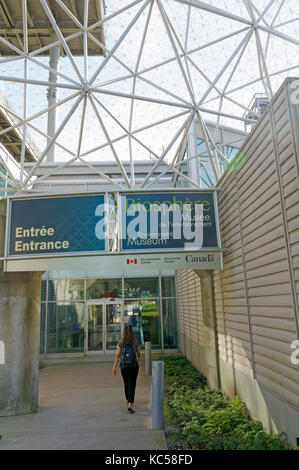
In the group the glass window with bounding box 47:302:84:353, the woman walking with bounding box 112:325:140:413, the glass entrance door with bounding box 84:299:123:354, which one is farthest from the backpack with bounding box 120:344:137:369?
the glass window with bounding box 47:302:84:353

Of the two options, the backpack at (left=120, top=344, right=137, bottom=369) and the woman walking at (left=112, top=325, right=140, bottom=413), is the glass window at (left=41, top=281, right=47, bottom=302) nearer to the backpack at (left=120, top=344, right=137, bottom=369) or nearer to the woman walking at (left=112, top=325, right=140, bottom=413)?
the woman walking at (left=112, top=325, right=140, bottom=413)

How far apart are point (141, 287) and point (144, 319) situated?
1.90m

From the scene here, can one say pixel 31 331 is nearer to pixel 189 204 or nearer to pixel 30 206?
pixel 30 206

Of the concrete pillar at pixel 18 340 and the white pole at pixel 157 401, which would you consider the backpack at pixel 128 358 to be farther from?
the concrete pillar at pixel 18 340

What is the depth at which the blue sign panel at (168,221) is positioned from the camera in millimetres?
8273

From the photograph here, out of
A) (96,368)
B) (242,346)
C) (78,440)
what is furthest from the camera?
(96,368)

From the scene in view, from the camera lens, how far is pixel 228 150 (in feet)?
58.7

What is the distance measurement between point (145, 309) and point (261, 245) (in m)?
14.5

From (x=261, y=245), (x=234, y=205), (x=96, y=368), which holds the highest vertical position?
(x=234, y=205)

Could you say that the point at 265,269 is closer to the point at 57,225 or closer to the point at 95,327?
the point at 57,225

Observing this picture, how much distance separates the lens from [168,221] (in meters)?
8.41

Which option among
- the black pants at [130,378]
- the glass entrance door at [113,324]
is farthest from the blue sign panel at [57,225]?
the glass entrance door at [113,324]

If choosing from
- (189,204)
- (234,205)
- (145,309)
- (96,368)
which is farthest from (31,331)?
(145,309)

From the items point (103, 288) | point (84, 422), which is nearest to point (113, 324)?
point (103, 288)
